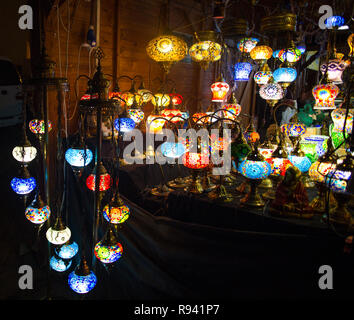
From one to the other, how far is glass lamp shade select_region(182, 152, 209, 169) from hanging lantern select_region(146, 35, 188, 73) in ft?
4.45

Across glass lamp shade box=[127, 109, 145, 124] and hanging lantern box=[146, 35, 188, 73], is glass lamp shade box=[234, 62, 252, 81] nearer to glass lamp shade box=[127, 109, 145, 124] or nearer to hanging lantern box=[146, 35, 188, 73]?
hanging lantern box=[146, 35, 188, 73]

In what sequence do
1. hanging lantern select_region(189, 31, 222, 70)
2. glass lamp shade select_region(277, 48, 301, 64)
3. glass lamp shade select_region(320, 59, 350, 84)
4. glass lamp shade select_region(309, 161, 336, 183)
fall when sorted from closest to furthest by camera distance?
1. glass lamp shade select_region(309, 161, 336, 183)
2. glass lamp shade select_region(320, 59, 350, 84)
3. glass lamp shade select_region(277, 48, 301, 64)
4. hanging lantern select_region(189, 31, 222, 70)

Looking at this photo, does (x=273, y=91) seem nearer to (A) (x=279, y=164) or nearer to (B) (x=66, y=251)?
(A) (x=279, y=164)

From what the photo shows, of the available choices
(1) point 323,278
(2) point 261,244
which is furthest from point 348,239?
(2) point 261,244

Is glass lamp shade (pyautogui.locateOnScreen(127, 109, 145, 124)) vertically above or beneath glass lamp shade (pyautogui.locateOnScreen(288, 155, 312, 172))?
above

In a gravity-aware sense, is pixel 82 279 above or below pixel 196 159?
below

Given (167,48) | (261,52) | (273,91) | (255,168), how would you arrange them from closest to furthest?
(255,168)
(273,91)
(167,48)
(261,52)

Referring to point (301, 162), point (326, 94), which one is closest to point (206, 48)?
point (326, 94)

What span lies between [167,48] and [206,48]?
0.61 meters

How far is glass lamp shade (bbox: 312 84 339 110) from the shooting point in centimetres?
237

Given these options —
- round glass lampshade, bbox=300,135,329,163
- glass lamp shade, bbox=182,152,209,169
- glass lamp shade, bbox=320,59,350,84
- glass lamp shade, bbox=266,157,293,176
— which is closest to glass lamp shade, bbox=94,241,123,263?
glass lamp shade, bbox=182,152,209,169

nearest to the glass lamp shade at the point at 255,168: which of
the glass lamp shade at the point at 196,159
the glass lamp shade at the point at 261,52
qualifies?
the glass lamp shade at the point at 196,159

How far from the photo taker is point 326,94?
7.88 feet

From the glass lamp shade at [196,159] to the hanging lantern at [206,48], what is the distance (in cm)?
167
